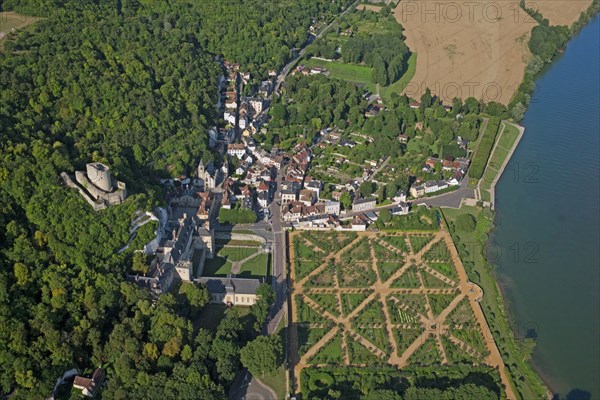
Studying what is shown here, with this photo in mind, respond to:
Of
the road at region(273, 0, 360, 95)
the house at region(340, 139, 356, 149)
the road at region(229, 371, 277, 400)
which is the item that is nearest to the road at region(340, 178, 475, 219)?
the house at region(340, 139, 356, 149)

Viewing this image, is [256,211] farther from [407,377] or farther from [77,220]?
[407,377]

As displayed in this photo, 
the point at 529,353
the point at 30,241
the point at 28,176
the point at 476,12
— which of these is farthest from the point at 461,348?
the point at 476,12

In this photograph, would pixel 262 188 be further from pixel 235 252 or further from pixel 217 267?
pixel 217 267

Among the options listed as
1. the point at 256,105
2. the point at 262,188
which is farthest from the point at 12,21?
the point at 262,188

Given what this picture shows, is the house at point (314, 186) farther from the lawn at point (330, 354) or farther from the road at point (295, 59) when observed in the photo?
the road at point (295, 59)

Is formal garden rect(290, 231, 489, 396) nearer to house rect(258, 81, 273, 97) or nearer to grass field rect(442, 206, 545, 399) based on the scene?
grass field rect(442, 206, 545, 399)

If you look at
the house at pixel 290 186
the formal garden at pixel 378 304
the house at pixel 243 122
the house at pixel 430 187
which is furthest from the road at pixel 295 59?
the formal garden at pixel 378 304
